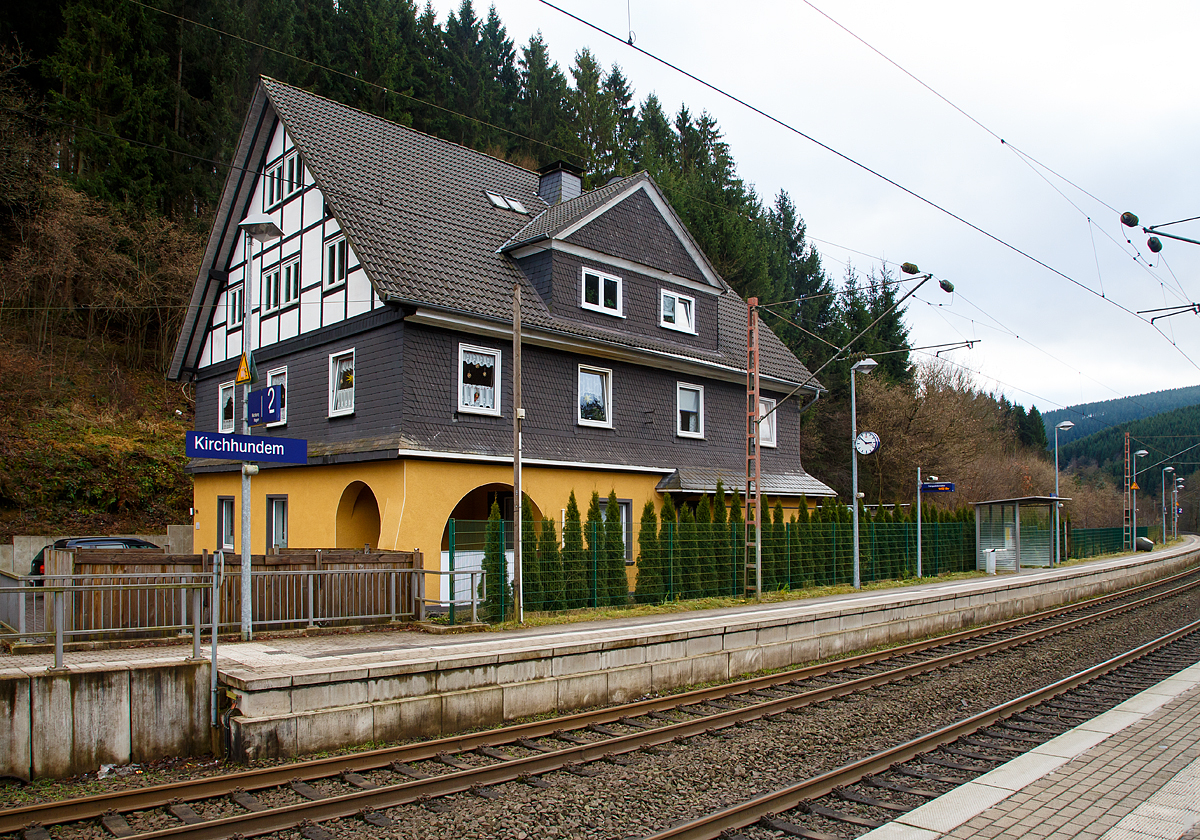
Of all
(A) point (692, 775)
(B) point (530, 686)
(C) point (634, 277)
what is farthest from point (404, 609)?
(C) point (634, 277)

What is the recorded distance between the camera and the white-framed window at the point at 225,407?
24.5 m

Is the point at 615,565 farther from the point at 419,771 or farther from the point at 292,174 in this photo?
the point at 292,174

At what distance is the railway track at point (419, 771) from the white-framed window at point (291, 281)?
15.3 m

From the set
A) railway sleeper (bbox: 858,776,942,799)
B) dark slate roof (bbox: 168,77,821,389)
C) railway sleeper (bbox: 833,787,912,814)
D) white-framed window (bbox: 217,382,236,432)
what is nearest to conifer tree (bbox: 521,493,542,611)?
dark slate roof (bbox: 168,77,821,389)

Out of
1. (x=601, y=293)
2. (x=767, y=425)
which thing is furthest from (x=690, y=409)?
(x=601, y=293)

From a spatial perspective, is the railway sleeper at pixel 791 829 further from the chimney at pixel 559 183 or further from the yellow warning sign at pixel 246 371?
the chimney at pixel 559 183

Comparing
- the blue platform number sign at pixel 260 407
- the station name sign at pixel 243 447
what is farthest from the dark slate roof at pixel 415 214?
the station name sign at pixel 243 447

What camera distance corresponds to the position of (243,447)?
34.0ft

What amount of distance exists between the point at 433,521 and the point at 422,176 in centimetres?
1032

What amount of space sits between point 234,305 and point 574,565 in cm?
1354

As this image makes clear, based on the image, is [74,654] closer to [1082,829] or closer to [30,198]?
[1082,829]

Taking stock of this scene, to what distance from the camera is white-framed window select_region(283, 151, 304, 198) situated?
845 inches

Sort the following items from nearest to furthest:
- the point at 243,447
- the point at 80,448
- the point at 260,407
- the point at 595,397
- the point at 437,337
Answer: the point at 243,447 < the point at 260,407 < the point at 437,337 < the point at 595,397 < the point at 80,448

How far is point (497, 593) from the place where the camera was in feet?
50.8
